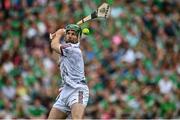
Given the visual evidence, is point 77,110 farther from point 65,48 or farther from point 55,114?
point 65,48

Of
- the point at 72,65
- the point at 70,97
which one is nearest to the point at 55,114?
the point at 70,97

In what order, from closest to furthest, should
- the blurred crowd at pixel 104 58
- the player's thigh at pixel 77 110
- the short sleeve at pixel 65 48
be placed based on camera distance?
the player's thigh at pixel 77 110 < the short sleeve at pixel 65 48 < the blurred crowd at pixel 104 58

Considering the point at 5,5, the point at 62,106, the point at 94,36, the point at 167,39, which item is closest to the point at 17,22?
the point at 5,5

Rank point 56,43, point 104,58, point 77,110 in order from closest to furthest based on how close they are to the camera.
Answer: point 77,110 < point 56,43 < point 104,58

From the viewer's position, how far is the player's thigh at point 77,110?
11484mm

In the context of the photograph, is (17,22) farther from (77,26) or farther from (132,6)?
(77,26)

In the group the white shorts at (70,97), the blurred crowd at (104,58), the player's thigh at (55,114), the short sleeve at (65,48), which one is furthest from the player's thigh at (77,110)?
the blurred crowd at (104,58)

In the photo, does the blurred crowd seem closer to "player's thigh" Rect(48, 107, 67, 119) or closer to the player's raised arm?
"player's thigh" Rect(48, 107, 67, 119)

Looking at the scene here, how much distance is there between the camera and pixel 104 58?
64.5ft

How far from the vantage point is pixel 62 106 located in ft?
39.0

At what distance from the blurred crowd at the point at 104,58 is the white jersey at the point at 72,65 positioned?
6.38 metres

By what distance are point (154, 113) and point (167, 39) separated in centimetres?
276

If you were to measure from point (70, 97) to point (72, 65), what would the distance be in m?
0.48

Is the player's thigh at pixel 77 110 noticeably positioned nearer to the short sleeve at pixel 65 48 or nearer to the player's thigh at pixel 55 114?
the player's thigh at pixel 55 114
